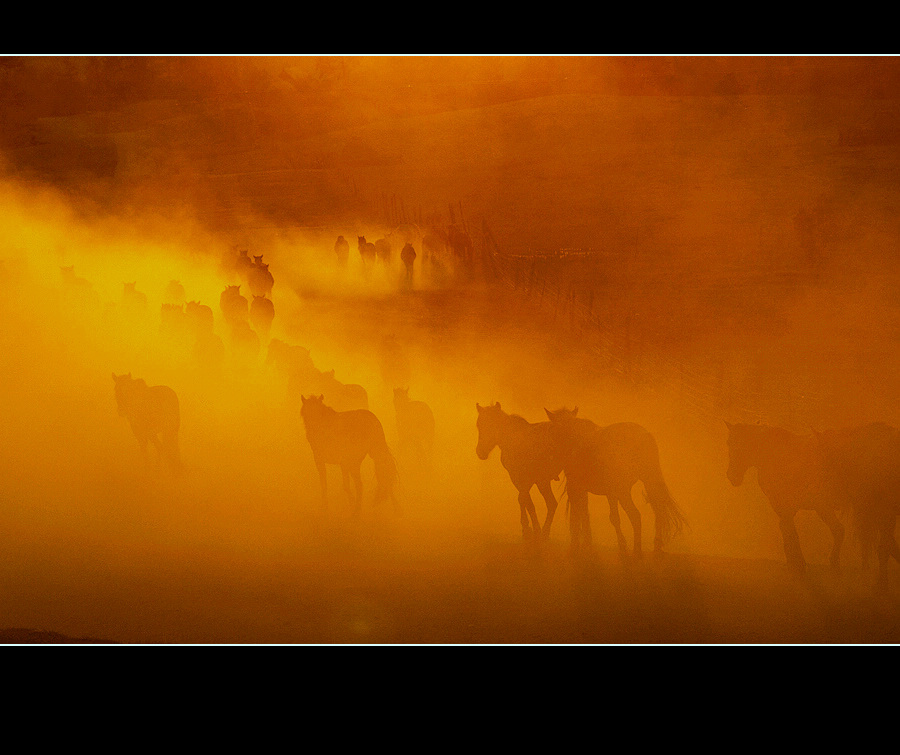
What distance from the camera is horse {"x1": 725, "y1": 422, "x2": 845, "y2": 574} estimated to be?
8.16 ft

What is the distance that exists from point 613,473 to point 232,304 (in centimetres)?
146

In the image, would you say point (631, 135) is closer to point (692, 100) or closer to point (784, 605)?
point (692, 100)

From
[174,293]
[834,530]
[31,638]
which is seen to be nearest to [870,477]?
[834,530]

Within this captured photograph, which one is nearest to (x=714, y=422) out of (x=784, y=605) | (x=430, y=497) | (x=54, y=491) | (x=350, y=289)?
(x=784, y=605)

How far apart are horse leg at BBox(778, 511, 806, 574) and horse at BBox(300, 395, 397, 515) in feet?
4.49

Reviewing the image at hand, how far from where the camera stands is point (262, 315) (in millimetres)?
2523

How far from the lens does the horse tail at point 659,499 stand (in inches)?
A: 98.4

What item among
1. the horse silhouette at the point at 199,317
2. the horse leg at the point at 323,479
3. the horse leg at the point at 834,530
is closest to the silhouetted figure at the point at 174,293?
the horse silhouette at the point at 199,317

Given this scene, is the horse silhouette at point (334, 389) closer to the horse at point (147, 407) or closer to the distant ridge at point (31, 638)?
the horse at point (147, 407)

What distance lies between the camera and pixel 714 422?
2.50 metres

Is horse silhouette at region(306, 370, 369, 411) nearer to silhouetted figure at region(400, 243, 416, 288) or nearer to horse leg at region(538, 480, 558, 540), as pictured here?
silhouetted figure at region(400, 243, 416, 288)

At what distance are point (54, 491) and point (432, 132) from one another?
182cm

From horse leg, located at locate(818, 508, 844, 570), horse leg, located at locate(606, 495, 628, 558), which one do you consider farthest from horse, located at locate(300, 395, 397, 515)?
horse leg, located at locate(818, 508, 844, 570)

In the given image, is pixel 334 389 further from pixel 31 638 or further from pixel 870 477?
pixel 870 477
